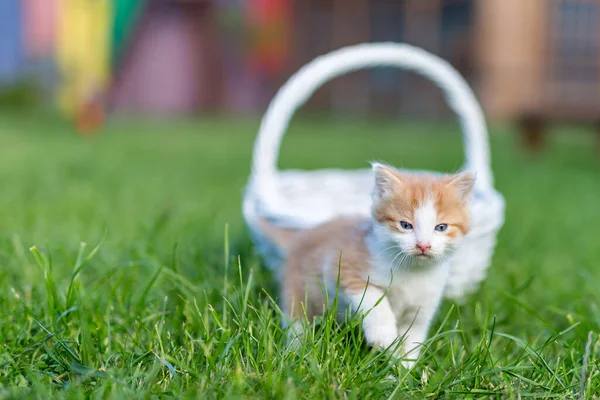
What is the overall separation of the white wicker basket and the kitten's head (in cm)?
20

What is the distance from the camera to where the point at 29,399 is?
36.2 inches

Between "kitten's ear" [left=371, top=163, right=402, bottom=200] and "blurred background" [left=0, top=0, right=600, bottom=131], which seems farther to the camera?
"blurred background" [left=0, top=0, right=600, bottom=131]

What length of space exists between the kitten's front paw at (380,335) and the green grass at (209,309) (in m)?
0.03

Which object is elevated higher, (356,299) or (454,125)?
(356,299)

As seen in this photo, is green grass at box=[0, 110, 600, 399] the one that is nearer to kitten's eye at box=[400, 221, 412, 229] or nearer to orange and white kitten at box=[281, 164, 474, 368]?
orange and white kitten at box=[281, 164, 474, 368]

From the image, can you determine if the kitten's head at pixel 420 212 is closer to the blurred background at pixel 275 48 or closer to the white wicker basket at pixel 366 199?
the white wicker basket at pixel 366 199

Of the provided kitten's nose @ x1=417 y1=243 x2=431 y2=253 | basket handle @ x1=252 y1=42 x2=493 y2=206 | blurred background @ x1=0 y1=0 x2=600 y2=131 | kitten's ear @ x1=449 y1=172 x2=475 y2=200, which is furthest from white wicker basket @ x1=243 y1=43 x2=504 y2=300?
blurred background @ x1=0 y1=0 x2=600 y2=131

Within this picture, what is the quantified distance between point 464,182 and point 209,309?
1.72ft

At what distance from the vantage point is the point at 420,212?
3.80 ft

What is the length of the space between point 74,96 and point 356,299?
572 centimetres

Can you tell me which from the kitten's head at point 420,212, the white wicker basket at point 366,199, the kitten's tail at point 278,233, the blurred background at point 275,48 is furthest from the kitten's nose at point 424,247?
the blurred background at point 275,48

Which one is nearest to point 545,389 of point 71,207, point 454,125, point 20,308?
point 20,308

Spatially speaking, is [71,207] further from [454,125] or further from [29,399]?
Result: [454,125]

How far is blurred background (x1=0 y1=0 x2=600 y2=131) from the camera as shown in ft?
26.9
